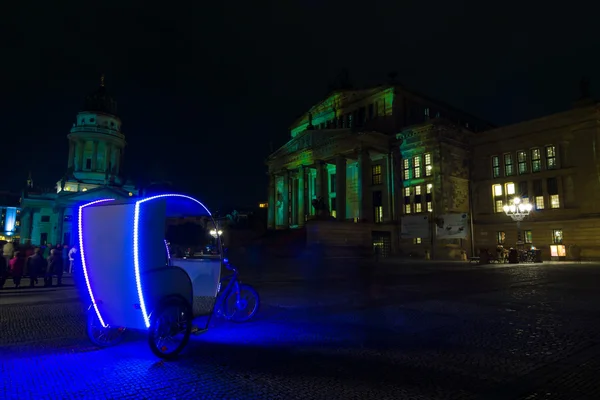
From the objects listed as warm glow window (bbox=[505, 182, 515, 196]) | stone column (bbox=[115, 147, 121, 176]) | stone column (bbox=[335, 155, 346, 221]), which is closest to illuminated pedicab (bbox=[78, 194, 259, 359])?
stone column (bbox=[335, 155, 346, 221])

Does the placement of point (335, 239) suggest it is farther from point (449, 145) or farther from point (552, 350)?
point (552, 350)

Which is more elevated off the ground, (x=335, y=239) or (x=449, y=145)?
(x=449, y=145)

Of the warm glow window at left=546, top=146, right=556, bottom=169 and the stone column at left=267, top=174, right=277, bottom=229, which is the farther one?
the stone column at left=267, top=174, right=277, bottom=229

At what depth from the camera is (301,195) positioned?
59438 millimetres

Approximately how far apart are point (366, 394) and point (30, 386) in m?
4.05

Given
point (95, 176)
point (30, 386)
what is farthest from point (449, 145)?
point (95, 176)

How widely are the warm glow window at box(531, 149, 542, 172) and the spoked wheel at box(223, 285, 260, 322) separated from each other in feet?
146

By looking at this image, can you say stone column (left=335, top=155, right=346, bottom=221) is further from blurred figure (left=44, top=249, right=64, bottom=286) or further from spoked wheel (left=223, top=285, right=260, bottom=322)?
spoked wheel (left=223, top=285, right=260, bottom=322)

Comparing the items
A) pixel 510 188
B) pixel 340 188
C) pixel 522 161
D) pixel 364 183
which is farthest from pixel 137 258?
pixel 522 161

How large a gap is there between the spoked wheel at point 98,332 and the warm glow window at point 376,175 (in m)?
49.0

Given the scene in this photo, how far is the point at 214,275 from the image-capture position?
797 cm

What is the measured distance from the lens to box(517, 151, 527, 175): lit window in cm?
4406

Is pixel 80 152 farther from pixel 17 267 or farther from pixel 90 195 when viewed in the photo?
pixel 17 267

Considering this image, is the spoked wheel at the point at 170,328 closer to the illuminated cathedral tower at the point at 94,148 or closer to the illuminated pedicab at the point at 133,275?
the illuminated pedicab at the point at 133,275
